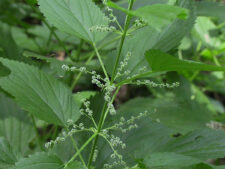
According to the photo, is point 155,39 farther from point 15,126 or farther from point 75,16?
point 15,126

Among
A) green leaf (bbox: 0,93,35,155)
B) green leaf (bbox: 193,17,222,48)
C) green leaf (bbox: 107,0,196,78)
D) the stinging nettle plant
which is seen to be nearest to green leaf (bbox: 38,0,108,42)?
the stinging nettle plant

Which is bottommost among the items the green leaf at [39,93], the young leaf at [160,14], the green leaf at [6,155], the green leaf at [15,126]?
the green leaf at [15,126]

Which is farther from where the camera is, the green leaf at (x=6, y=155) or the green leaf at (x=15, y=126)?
the green leaf at (x=15, y=126)

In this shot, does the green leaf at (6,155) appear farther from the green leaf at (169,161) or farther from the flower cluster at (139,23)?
the flower cluster at (139,23)

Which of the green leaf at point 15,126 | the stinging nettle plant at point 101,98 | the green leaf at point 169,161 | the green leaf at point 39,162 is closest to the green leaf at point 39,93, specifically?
the stinging nettle plant at point 101,98

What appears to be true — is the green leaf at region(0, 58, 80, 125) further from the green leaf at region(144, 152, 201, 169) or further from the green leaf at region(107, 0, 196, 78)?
the green leaf at region(144, 152, 201, 169)

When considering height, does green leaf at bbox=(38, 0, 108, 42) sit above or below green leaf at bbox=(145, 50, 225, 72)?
above

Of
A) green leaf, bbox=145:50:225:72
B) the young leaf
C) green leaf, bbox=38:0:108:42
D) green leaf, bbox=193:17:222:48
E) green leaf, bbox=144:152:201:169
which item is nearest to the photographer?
the young leaf
